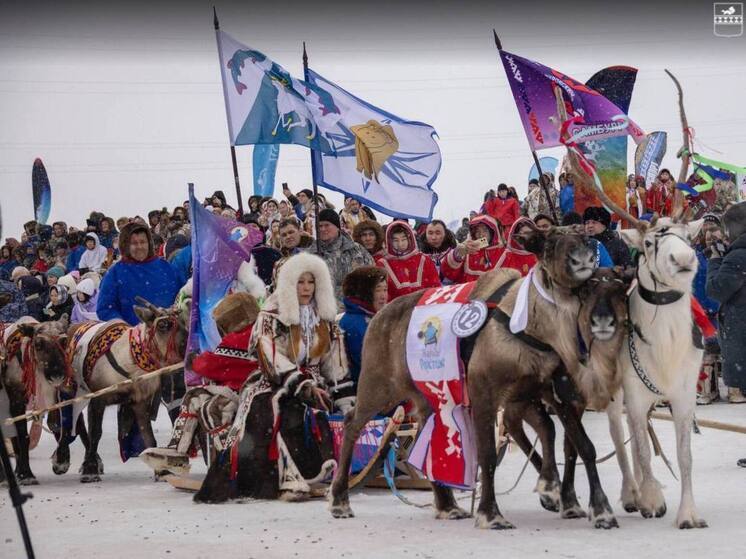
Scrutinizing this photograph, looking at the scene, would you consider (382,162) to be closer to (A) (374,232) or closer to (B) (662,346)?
(A) (374,232)

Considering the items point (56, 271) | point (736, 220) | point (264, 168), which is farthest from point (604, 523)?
point (264, 168)

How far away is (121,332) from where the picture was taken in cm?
1083

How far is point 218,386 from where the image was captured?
960 centimetres

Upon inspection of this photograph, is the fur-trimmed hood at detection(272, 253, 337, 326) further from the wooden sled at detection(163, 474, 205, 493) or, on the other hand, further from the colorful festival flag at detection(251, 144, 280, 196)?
the colorful festival flag at detection(251, 144, 280, 196)

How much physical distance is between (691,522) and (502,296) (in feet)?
5.53

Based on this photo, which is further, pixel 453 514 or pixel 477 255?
pixel 477 255

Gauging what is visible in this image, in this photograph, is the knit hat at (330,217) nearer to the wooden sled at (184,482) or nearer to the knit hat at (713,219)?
the wooden sled at (184,482)

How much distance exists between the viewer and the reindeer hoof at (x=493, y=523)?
23.9 feet

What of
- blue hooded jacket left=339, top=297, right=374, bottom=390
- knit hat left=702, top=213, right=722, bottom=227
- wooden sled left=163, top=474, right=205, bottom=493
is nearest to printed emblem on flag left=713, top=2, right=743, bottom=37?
blue hooded jacket left=339, top=297, right=374, bottom=390

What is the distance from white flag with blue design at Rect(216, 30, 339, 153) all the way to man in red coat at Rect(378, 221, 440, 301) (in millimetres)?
1595

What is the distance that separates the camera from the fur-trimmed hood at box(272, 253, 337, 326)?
8883mm

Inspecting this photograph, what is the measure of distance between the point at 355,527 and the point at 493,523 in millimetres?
838

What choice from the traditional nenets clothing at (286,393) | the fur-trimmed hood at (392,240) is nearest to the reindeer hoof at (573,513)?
the traditional nenets clothing at (286,393)

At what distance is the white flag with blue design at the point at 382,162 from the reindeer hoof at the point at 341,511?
4263mm
